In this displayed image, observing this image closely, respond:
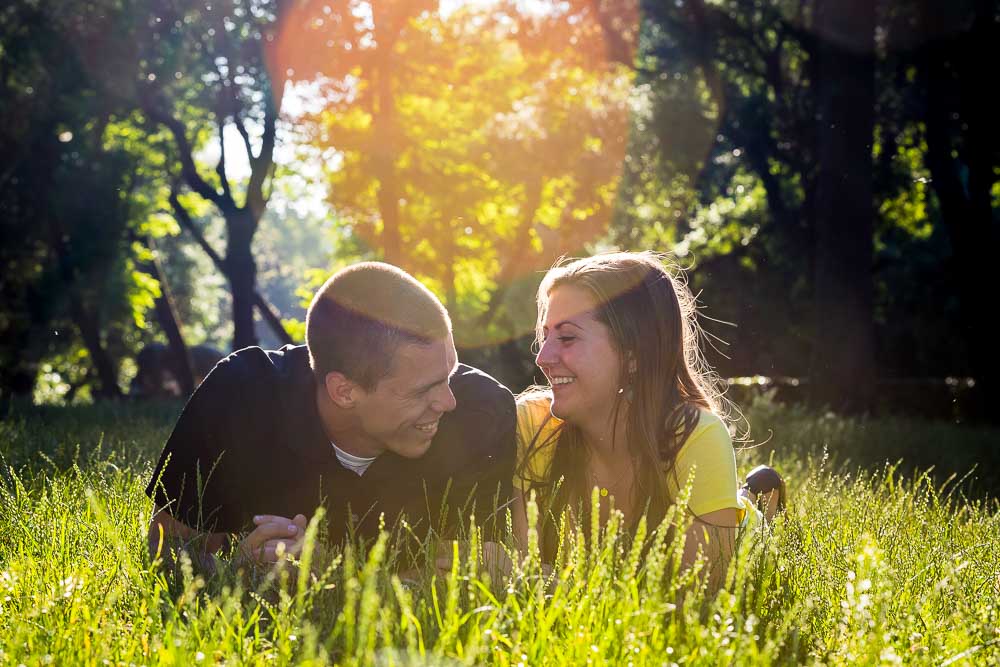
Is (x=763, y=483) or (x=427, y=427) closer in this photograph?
(x=427, y=427)

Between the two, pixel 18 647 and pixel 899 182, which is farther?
pixel 899 182

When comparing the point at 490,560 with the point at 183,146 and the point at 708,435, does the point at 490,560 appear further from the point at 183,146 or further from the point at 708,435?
the point at 183,146

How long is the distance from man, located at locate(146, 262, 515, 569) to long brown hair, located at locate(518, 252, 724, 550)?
49 centimetres

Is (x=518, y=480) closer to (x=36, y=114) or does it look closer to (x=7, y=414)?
(x=7, y=414)

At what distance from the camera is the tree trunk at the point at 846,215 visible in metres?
12.9

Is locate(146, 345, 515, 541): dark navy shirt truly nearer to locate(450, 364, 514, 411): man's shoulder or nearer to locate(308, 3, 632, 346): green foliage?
locate(450, 364, 514, 411): man's shoulder

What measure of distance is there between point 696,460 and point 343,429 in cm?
160

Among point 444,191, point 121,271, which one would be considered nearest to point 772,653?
point 444,191

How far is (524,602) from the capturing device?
2900mm

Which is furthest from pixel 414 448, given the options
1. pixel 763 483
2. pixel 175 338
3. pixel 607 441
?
pixel 175 338

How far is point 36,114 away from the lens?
62.2 ft

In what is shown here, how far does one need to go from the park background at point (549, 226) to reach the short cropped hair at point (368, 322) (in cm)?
92

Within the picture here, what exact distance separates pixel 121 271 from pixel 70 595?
2075cm

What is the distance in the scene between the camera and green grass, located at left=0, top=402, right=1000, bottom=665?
240 cm
